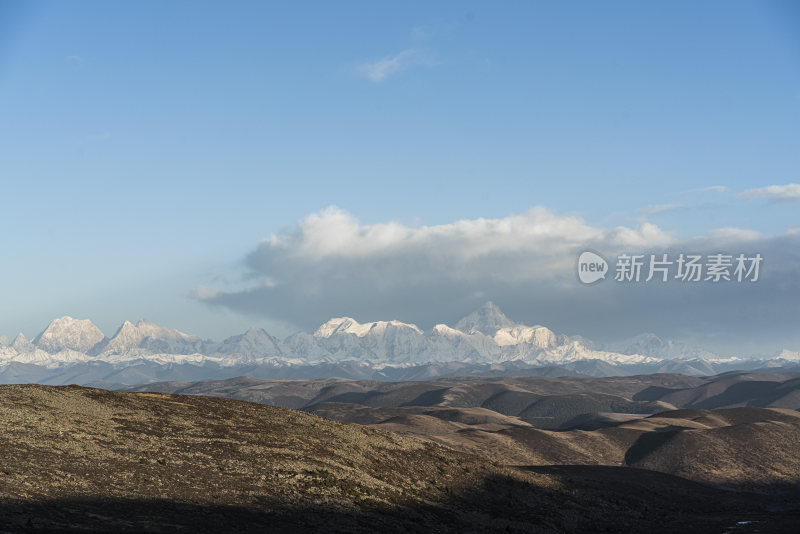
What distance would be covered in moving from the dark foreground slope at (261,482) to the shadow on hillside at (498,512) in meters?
0.20

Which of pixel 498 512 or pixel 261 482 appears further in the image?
pixel 498 512

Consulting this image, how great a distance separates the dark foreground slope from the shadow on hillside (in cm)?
20

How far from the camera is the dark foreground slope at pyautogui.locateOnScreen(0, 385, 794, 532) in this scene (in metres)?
51.6

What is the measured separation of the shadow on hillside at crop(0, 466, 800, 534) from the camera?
155 feet

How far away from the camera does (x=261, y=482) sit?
209 feet

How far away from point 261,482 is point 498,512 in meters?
27.1

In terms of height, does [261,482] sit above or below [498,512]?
above

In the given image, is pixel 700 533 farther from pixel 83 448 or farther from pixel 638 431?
pixel 638 431

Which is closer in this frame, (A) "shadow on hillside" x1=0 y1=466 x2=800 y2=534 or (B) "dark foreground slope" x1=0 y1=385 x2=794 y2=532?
(A) "shadow on hillside" x1=0 y1=466 x2=800 y2=534

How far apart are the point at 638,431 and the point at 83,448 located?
148033 millimetres

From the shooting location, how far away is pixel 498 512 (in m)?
77.1

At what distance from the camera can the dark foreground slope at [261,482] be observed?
169ft

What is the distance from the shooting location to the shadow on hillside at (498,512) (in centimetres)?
4725

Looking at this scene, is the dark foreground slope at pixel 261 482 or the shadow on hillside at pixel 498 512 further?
the dark foreground slope at pixel 261 482
